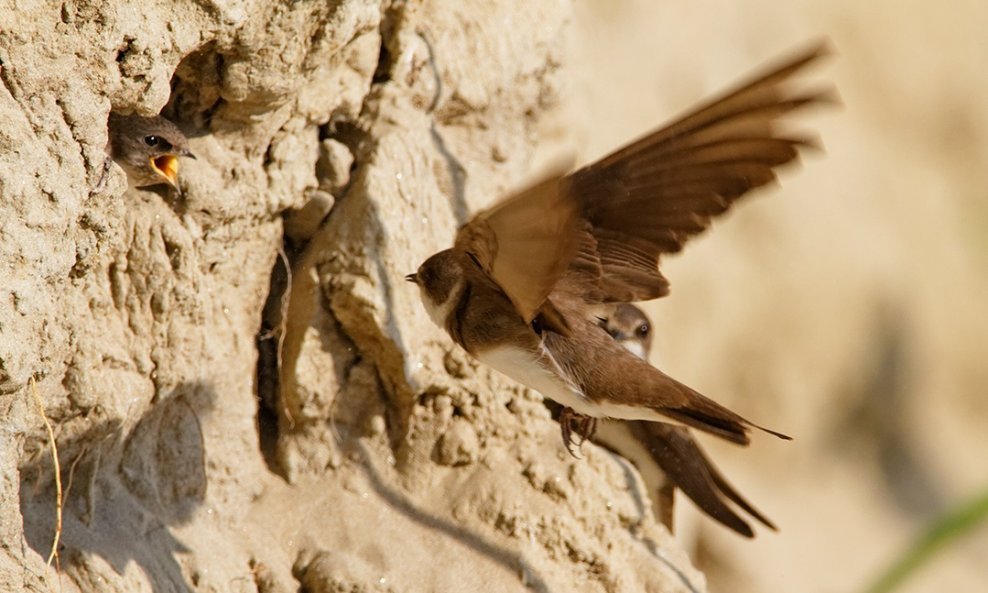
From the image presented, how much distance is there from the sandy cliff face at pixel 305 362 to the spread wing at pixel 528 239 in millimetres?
910

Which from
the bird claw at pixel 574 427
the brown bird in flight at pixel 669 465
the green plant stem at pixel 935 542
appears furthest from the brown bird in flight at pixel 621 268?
the green plant stem at pixel 935 542

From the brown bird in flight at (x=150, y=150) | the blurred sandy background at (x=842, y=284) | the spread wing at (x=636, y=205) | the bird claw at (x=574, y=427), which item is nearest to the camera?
the spread wing at (x=636, y=205)

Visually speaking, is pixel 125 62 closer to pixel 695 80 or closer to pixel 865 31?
pixel 695 80

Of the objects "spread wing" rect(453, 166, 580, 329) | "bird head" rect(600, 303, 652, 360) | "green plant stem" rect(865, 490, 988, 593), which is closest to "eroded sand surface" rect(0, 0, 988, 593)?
"bird head" rect(600, 303, 652, 360)

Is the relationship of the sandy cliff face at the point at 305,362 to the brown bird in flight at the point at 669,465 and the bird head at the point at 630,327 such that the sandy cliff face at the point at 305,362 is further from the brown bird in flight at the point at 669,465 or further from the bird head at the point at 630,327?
the bird head at the point at 630,327

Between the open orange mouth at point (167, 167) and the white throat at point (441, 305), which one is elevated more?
the open orange mouth at point (167, 167)

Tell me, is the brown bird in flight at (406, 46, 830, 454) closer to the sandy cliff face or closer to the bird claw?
the bird claw

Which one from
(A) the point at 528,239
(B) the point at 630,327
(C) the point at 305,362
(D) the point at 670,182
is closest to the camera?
(A) the point at 528,239

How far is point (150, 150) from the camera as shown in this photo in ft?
12.6

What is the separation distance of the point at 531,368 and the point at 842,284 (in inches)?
145

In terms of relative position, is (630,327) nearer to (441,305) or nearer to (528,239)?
(441,305)

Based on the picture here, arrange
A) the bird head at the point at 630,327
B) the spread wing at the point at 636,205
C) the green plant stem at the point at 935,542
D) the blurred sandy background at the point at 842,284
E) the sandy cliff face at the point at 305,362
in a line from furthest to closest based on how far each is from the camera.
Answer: the blurred sandy background at the point at 842,284, the bird head at the point at 630,327, the sandy cliff face at the point at 305,362, the spread wing at the point at 636,205, the green plant stem at the point at 935,542

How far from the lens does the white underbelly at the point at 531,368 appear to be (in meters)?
3.94

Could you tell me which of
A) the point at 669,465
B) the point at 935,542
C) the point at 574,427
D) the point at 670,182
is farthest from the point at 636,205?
the point at 935,542
